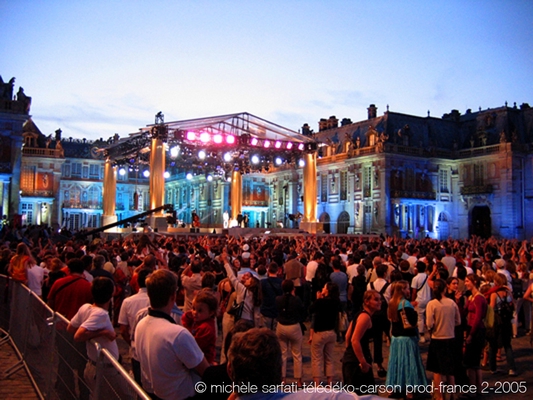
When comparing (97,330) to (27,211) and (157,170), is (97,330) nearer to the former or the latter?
(157,170)

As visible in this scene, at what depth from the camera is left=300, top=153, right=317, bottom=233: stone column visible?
118 ft

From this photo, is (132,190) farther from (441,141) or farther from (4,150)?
(441,141)

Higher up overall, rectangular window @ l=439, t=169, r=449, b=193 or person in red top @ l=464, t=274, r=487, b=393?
rectangular window @ l=439, t=169, r=449, b=193

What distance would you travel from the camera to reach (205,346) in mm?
5129

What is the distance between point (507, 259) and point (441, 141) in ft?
137

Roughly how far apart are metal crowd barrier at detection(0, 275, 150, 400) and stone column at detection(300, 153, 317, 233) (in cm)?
2700

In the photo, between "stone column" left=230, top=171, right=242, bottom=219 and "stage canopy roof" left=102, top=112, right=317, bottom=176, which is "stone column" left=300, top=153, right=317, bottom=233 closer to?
"stage canopy roof" left=102, top=112, right=317, bottom=176

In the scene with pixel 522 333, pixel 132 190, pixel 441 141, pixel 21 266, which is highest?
pixel 441 141

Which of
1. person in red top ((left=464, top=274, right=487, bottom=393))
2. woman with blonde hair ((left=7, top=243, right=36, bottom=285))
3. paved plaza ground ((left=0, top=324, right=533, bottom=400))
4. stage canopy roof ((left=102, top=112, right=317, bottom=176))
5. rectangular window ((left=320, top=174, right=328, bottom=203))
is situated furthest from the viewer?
rectangular window ((left=320, top=174, right=328, bottom=203))

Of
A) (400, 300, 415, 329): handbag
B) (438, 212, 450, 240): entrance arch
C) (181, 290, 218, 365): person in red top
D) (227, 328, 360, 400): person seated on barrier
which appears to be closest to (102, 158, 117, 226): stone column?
(438, 212, 450, 240): entrance arch

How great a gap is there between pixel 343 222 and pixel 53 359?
153ft

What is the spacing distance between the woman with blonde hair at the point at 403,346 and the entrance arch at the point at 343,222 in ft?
145

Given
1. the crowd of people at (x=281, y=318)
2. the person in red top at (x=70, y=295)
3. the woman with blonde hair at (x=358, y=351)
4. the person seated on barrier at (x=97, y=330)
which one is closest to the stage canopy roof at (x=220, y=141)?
the crowd of people at (x=281, y=318)

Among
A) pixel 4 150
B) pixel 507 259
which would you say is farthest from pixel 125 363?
pixel 4 150
